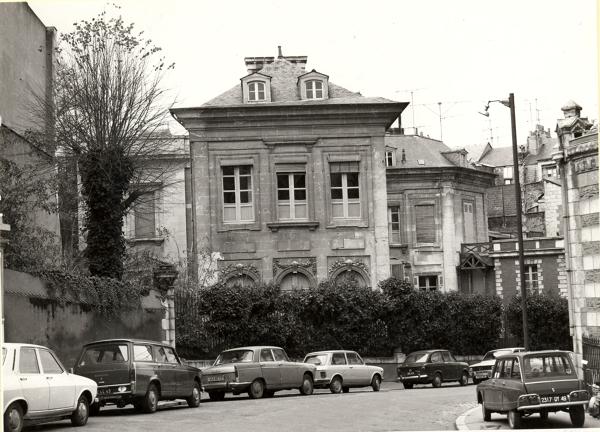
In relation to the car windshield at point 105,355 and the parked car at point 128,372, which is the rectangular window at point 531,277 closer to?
the parked car at point 128,372

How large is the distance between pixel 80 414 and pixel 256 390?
929cm

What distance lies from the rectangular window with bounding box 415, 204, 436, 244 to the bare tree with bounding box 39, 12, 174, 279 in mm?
24014

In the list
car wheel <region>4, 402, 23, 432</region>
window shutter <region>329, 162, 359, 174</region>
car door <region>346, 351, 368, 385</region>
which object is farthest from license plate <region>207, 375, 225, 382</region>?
window shutter <region>329, 162, 359, 174</region>

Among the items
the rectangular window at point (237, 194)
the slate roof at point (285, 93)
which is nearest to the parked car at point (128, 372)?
the rectangular window at point (237, 194)

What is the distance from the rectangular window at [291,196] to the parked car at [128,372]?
63.9ft

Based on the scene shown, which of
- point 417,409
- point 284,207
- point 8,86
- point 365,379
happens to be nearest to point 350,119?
point 284,207

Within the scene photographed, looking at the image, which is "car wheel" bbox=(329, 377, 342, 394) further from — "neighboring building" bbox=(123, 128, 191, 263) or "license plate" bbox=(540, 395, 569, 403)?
"license plate" bbox=(540, 395, 569, 403)

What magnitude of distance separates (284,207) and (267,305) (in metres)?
6.11

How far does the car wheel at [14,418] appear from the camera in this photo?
1493cm

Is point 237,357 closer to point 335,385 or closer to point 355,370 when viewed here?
point 335,385

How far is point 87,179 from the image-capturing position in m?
29.3

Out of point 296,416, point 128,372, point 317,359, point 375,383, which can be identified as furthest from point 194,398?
point 375,383

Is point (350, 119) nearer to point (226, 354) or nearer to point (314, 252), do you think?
point (314, 252)

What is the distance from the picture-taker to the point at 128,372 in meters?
20.1
